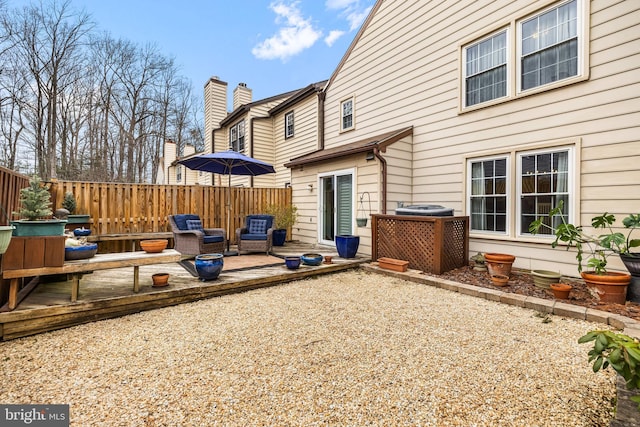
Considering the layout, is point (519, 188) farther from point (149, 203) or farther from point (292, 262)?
point (149, 203)

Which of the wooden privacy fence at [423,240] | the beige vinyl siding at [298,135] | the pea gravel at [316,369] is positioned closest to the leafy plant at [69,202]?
the pea gravel at [316,369]

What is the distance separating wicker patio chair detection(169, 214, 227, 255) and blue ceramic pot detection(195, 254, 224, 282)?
1.64 metres

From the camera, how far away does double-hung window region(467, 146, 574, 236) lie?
179 inches

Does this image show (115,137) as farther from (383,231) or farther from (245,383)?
(245,383)

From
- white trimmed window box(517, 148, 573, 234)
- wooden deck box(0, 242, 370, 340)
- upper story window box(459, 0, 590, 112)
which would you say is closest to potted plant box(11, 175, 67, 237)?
wooden deck box(0, 242, 370, 340)

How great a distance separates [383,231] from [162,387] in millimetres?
4636

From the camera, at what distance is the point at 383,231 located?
5.85 m

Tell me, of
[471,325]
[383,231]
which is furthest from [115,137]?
[471,325]

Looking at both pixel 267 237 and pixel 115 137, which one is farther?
pixel 115 137

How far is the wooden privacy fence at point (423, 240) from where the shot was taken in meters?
4.98

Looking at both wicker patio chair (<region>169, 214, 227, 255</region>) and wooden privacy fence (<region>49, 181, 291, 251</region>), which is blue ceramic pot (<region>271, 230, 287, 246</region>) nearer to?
wooden privacy fence (<region>49, 181, 291, 251</region>)

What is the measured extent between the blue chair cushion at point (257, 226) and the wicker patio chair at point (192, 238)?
80 cm

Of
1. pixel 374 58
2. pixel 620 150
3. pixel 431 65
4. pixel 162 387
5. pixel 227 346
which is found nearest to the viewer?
pixel 162 387

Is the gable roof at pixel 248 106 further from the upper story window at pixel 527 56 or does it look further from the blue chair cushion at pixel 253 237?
the upper story window at pixel 527 56
